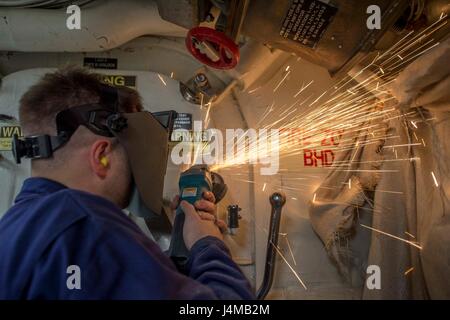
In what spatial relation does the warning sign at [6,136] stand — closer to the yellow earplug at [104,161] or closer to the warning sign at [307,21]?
the yellow earplug at [104,161]

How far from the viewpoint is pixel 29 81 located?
5.69ft

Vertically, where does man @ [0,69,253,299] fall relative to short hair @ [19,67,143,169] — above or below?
below

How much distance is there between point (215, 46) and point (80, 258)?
1.04 m

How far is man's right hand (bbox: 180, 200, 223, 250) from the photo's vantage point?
125cm

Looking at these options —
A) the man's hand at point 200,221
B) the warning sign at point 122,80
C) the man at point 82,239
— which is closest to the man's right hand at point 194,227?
the man's hand at point 200,221

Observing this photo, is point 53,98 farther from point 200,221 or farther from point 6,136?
point 6,136

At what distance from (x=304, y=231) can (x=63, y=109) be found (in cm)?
121

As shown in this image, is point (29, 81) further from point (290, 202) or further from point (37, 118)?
point (290, 202)

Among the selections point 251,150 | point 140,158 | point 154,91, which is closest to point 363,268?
point 251,150

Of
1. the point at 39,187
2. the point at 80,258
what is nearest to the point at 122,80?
the point at 39,187

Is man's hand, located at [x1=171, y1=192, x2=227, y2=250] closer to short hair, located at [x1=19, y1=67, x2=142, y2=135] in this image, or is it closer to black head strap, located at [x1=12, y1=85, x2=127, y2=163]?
black head strap, located at [x1=12, y1=85, x2=127, y2=163]

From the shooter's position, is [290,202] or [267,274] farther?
[290,202]

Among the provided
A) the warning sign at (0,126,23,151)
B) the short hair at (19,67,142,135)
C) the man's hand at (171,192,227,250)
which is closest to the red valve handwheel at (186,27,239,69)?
the short hair at (19,67,142,135)

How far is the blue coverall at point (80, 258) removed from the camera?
0.76m
